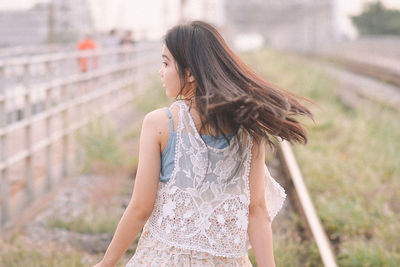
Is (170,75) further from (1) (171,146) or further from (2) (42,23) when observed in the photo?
(2) (42,23)

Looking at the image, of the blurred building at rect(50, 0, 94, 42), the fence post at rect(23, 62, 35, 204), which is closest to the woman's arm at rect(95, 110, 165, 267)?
the fence post at rect(23, 62, 35, 204)

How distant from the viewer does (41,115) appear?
704cm

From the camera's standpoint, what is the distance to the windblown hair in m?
2.08

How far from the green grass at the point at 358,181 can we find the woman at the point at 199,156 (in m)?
0.91

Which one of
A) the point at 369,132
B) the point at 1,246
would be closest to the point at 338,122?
the point at 369,132

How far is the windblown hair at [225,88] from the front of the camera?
6.82ft

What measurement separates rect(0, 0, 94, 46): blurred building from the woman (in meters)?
24.5

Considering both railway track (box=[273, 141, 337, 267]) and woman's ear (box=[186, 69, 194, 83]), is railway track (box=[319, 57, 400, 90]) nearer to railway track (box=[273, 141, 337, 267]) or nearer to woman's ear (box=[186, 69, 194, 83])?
railway track (box=[273, 141, 337, 267])

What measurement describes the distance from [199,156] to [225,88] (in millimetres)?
252

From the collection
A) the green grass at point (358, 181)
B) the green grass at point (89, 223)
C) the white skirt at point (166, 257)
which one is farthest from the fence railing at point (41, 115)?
the white skirt at point (166, 257)

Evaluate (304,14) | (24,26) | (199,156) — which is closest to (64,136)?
(199,156)

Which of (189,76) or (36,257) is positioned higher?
(189,76)

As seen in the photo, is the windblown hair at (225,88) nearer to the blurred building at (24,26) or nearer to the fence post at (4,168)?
the fence post at (4,168)

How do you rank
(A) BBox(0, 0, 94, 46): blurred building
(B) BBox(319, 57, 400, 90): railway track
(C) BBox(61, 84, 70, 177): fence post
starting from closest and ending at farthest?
(C) BBox(61, 84, 70, 177): fence post
(B) BBox(319, 57, 400, 90): railway track
(A) BBox(0, 0, 94, 46): blurred building
